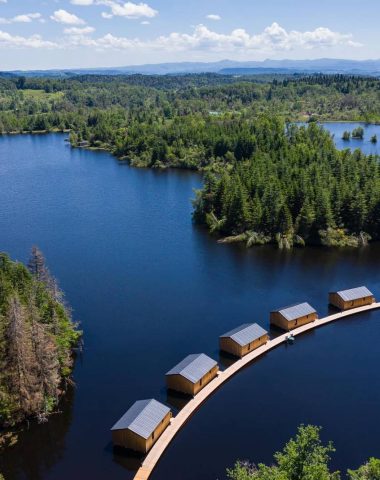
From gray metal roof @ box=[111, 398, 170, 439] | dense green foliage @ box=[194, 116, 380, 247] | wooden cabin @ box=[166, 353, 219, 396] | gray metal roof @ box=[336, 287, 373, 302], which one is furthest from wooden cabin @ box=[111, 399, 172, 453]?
dense green foliage @ box=[194, 116, 380, 247]

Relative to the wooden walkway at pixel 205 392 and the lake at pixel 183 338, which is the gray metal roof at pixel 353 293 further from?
the lake at pixel 183 338

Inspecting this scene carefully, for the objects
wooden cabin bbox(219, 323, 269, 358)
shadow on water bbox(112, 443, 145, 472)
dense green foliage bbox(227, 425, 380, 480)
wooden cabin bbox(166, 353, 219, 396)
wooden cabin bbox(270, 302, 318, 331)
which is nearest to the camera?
dense green foliage bbox(227, 425, 380, 480)

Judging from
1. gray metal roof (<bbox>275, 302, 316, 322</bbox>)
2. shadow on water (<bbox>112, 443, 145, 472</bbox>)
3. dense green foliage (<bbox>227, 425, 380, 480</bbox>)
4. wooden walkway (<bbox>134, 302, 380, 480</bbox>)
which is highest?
dense green foliage (<bbox>227, 425, 380, 480</bbox>)

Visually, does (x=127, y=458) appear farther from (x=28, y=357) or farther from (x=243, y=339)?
(x=243, y=339)

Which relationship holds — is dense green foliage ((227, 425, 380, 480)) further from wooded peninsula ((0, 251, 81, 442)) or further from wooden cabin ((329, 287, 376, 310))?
wooden cabin ((329, 287, 376, 310))

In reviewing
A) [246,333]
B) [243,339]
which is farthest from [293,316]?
[243,339]

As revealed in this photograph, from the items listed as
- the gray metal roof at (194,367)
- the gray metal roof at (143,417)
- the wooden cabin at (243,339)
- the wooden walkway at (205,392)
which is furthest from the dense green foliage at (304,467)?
the wooden cabin at (243,339)

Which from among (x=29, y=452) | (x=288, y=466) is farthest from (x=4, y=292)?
(x=288, y=466)
